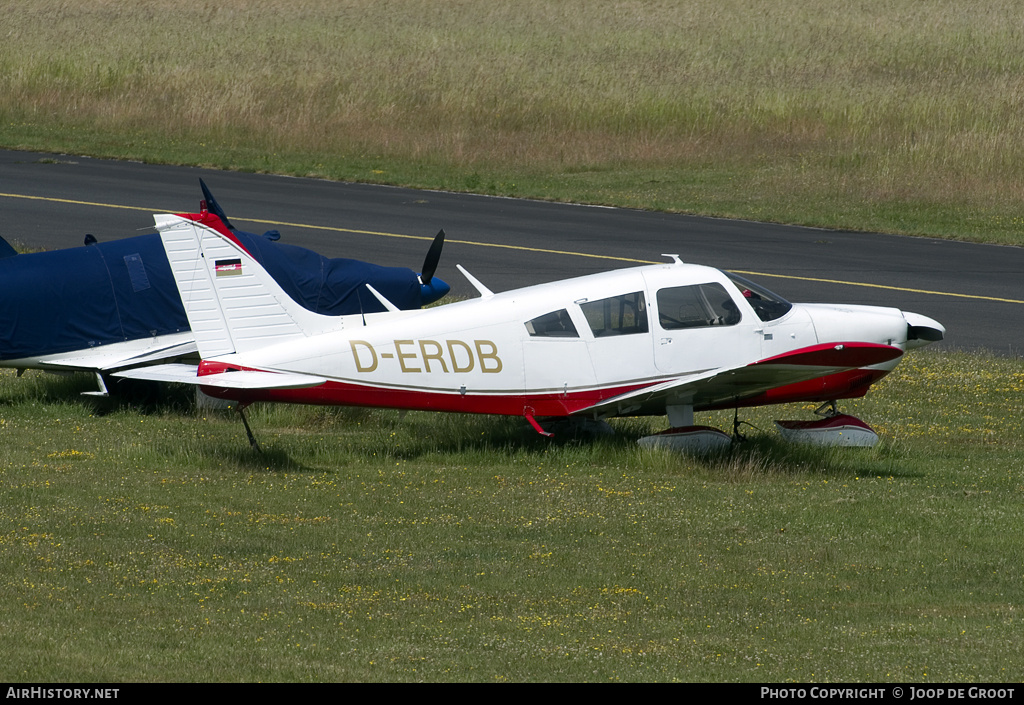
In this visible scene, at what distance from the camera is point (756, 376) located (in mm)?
13367

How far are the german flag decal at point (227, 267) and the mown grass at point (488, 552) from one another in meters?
1.92

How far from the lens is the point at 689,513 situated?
1179 cm

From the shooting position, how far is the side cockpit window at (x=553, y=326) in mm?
13578

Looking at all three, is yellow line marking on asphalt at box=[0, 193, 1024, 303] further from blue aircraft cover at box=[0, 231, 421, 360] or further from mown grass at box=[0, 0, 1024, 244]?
blue aircraft cover at box=[0, 231, 421, 360]

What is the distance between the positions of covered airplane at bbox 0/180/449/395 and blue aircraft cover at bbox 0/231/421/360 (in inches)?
0.5

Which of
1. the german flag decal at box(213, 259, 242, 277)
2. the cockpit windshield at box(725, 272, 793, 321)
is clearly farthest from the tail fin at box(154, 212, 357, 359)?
the cockpit windshield at box(725, 272, 793, 321)

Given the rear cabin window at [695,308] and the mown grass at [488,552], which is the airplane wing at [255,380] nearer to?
the mown grass at [488,552]

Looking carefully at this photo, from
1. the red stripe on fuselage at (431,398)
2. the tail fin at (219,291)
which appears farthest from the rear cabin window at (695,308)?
the tail fin at (219,291)

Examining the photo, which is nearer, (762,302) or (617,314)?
(617,314)

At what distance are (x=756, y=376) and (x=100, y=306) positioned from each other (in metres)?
7.85

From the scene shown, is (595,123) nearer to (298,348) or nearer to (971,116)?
(971,116)

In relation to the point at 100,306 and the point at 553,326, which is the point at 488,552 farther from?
the point at 100,306

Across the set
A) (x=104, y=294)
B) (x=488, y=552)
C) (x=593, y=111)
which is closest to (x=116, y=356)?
(x=104, y=294)

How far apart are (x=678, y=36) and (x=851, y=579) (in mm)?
44348
